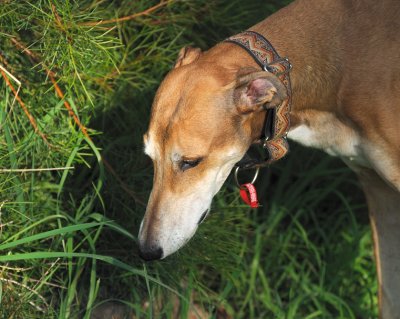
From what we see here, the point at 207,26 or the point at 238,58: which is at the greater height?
the point at 238,58

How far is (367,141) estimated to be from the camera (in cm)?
335

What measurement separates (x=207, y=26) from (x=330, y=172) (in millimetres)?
1071

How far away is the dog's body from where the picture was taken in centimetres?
314

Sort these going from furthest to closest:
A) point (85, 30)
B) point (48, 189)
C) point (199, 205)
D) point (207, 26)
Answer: point (207, 26)
point (48, 189)
point (85, 30)
point (199, 205)

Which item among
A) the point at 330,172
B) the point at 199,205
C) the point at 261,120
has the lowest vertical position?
the point at 330,172

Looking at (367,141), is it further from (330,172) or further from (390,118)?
(330,172)

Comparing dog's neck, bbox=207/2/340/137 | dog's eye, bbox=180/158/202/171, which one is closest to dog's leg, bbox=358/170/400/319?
dog's neck, bbox=207/2/340/137

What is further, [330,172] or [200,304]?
[330,172]

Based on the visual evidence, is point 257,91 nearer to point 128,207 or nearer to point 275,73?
point 275,73

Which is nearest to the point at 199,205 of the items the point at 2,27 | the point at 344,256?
the point at 2,27

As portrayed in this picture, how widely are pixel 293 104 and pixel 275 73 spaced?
24 centimetres

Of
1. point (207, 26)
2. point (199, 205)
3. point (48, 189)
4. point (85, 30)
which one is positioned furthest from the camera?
point (207, 26)

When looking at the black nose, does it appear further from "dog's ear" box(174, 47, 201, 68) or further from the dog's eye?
"dog's ear" box(174, 47, 201, 68)

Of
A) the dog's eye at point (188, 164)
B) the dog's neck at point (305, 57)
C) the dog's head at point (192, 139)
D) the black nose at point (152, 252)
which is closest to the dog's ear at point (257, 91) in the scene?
the dog's head at point (192, 139)
